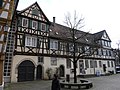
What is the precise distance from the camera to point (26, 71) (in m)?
19.5

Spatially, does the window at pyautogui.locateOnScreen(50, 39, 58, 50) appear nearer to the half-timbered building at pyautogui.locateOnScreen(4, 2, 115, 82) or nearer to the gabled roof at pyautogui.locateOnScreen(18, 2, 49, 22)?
the half-timbered building at pyautogui.locateOnScreen(4, 2, 115, 82)

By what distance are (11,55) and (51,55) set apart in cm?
689

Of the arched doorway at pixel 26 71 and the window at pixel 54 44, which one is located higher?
the window at pixel 54 44

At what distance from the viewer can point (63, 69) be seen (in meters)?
24.7

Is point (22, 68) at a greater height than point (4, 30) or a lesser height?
lesser

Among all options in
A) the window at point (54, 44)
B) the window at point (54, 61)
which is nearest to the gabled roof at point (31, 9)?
the window at point (54, 44)

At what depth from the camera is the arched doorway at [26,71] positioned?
18891 millimetres

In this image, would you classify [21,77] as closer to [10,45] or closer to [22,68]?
[22,68]

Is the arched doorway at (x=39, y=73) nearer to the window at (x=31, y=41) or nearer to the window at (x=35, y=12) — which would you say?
the window at (x=31, y=41)

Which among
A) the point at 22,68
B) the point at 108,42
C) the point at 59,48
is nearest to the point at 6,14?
the point at 22,68

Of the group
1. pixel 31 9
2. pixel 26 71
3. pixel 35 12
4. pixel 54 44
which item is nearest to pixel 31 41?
pixel 26 71

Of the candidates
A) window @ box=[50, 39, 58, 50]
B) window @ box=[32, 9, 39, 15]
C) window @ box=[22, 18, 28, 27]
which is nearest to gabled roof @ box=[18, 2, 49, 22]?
window @ box=[32, 9, 39, 15]

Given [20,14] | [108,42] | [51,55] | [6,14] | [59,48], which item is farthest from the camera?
[108,42]

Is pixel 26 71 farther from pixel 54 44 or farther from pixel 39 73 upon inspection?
pixel 54 44
